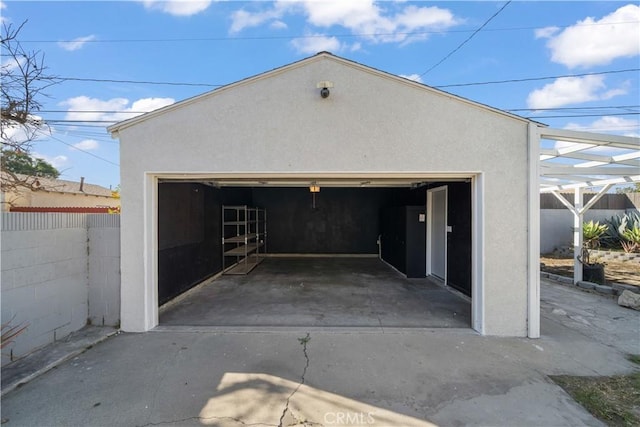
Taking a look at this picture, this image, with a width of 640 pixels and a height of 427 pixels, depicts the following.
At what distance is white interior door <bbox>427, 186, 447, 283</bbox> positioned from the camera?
6594mm

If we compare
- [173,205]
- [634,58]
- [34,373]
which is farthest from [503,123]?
[634,58]

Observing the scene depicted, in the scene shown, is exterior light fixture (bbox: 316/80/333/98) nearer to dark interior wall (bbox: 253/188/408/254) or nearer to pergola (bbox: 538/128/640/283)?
pergola (bbox: 538/128/640/283)

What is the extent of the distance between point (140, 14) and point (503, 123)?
25.5ft

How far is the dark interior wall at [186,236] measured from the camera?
4957 millimetres

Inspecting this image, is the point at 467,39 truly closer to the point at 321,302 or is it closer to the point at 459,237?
the point at 459,237

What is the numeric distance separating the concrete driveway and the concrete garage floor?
358 mm

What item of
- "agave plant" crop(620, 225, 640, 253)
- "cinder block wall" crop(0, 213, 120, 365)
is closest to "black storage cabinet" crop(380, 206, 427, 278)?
"cinder block wall" crop(0, 213, 120, 365)

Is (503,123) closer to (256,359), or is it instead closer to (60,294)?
(256,359)

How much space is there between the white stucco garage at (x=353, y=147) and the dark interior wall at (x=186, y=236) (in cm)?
110

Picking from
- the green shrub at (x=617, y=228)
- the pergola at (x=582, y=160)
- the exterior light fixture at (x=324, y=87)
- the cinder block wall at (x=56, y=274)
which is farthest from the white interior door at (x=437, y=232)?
the green shrub at (x=617, y=228)

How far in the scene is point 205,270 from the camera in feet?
21.9

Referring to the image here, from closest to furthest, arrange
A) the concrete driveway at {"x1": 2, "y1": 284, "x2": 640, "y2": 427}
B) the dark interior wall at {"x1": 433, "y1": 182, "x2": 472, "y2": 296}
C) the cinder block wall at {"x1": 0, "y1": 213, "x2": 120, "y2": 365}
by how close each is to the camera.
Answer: the concrete driveway at {"x1": 2, "y1": 284, "x2": 640, "y2": 427}
the cinder block wall at {"x1": 0, "y1": 213, "x2": 120, "y2": 365}
the dark interior wall at {"x1": 433, "y1": 182, "x2": 472, "y2": 296}

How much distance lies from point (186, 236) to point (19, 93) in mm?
3088

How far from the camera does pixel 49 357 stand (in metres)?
3.07
